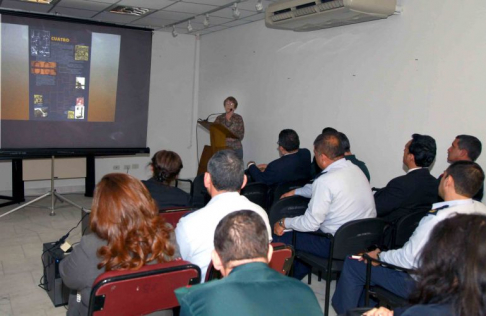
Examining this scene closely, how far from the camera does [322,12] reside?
4703 mm

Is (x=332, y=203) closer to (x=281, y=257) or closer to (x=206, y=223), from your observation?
(x=281, y=257)

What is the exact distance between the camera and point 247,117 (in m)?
7.22

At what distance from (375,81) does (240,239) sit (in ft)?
13.0

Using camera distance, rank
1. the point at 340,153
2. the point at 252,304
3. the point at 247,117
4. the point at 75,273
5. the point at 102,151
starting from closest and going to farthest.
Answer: the point at 252,304 → the point at 75,273 → the point at 340,153 → the point at 102,151 → the point at 247,117

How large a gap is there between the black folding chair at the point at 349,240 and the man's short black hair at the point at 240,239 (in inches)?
64.0

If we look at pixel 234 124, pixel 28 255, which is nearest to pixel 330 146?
pixel 28 255

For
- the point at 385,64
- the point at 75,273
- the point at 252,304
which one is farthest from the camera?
the point at 385,64

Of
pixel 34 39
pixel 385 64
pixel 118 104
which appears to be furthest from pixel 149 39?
pixel 385 64

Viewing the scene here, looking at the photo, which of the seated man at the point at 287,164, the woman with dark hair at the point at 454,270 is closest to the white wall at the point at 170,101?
the seated man at the point at 287,164

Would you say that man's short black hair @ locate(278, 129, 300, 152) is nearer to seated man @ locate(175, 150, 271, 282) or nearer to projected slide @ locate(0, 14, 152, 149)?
seated man @ locate(175, 150, 271, 282)

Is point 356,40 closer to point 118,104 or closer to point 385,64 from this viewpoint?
point 385,64

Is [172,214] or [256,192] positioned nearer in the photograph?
[172,214]

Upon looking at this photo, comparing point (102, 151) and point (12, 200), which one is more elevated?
point (102, 151)

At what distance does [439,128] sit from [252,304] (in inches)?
142
